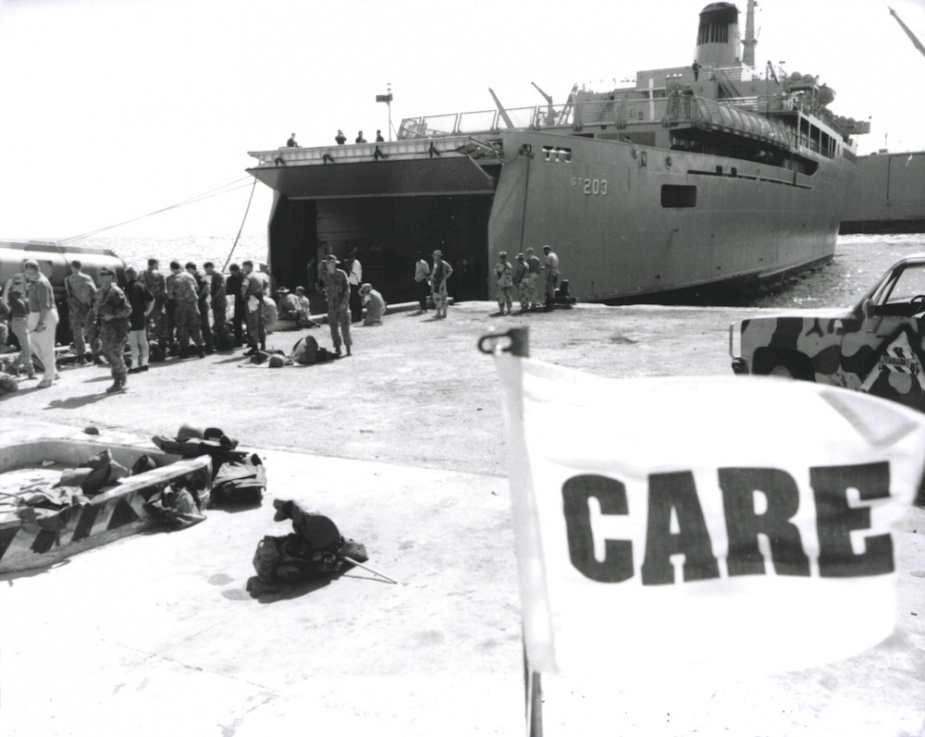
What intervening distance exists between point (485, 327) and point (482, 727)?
43.1 ft

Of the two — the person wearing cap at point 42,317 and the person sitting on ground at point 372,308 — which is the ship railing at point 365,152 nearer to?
the person sitting on ground at point 372,308

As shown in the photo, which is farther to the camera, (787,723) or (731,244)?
(731,244)

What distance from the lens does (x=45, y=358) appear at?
11094 millimetres

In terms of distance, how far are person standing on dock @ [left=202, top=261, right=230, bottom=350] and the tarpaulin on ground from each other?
1226 centimetres

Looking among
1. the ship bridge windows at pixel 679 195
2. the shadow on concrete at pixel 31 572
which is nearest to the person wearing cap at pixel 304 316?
the shadow on concrete at pixel 31 572

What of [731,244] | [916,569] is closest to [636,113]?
[731,244]

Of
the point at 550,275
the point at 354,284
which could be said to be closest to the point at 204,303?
the point at 354,284

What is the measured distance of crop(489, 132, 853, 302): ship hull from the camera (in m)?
20.3

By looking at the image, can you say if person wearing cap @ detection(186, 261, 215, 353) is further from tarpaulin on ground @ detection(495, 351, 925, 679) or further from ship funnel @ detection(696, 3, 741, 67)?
ship funnel @ detection(696, 3, 741, 67)

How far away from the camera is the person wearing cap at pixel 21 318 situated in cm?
1116

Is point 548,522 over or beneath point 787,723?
over

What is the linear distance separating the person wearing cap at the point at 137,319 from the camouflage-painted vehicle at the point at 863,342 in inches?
329

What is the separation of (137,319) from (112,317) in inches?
65.8

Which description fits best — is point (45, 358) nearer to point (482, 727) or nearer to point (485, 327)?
point (485, 327)
